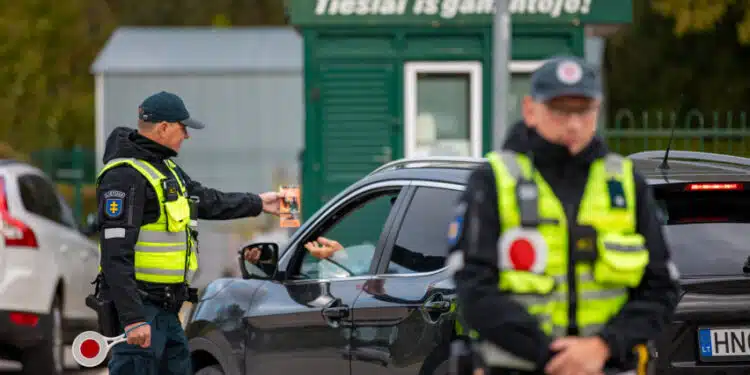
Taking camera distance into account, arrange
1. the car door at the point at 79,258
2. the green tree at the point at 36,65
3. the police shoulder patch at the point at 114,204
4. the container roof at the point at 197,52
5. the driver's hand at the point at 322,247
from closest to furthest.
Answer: the police shoulder patch at the point at 114,204 → the driver's hand at the point at 322,247 → the car door at the point at 79,258 → the container roof at the point at 197,52 → the green tree at the point at 36,65

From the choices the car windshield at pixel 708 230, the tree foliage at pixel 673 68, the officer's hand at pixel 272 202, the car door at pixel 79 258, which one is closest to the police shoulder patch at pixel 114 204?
the officer's hand at pixel 272 202

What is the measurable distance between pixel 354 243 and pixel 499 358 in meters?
2.72

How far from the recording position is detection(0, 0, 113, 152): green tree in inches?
1183

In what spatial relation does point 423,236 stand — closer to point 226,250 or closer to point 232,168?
point 226,250

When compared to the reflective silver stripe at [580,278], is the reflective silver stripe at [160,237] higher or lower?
lower

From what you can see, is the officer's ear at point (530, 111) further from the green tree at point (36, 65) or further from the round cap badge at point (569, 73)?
the green tree at point (36, 65)

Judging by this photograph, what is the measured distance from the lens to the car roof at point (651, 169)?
5391 mm

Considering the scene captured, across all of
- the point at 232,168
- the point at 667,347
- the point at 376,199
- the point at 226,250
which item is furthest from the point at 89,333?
the point at 232,168

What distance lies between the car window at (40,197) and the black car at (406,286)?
4.63 metres

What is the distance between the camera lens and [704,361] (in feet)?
16.7

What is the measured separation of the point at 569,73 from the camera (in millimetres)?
3568

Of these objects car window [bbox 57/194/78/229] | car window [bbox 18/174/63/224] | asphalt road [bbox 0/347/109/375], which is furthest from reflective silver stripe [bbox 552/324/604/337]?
asphalt road [bbox 0/347/109/375]

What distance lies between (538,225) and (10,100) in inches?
1116

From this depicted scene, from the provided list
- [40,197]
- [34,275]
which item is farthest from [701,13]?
[34,275]
